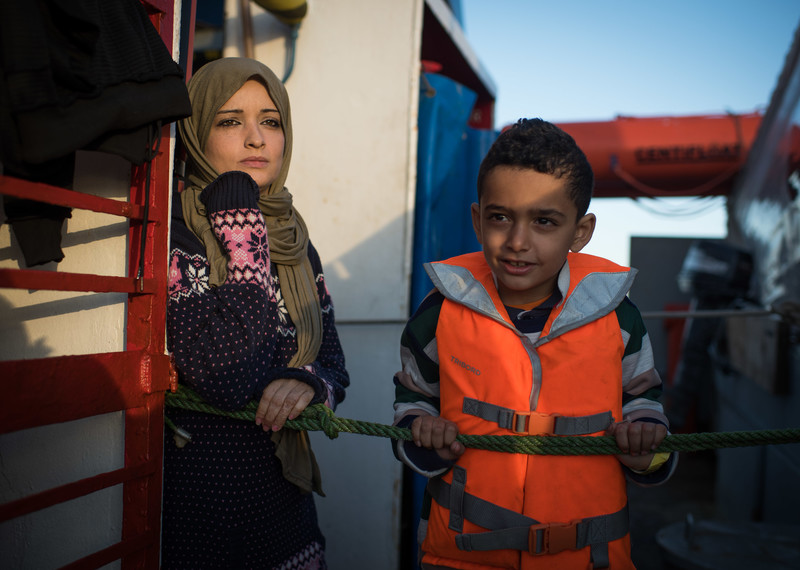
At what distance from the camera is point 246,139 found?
1.61m

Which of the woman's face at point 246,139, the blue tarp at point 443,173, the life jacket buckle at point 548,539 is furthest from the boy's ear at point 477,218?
the blue tarp at point 443,173

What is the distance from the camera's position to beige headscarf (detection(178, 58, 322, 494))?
159cm

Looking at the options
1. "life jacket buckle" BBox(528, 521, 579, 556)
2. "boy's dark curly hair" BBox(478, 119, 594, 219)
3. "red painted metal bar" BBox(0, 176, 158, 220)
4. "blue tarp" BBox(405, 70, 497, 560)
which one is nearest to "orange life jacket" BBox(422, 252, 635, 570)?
"life jacket buckle" BBox(528, 521, 579, 556)

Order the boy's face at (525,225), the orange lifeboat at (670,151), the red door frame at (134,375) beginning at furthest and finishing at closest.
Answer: the orange lifeboat at (670,151) → the boy's face at (525,225) → the red door frame at (134,375)

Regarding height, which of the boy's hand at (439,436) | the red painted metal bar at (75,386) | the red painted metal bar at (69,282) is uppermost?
the red painted metal bar at (69,282)

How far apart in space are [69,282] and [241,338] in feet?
1.21

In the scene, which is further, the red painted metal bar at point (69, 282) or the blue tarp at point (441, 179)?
the blue tarp at point (441, 179)

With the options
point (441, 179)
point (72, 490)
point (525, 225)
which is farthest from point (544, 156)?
point (441, 179)

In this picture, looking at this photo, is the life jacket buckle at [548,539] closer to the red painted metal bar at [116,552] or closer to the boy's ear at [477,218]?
the boy's ear at [477,218]

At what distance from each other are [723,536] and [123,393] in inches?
116

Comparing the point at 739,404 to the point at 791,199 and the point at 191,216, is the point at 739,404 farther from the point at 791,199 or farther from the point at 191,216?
the point at 191,216

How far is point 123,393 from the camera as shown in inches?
52.5

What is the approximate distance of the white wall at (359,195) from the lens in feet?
9.58

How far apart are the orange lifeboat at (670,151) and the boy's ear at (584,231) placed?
19.4ft
